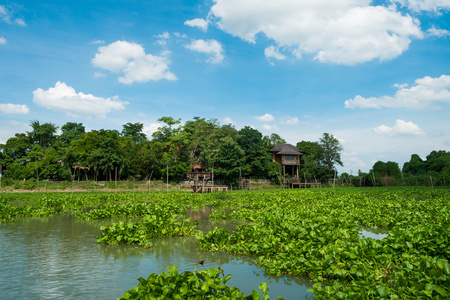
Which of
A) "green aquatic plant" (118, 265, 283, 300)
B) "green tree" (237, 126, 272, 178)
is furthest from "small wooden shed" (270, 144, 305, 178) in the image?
"green aquatic plant" (118, 265, 283, 300)

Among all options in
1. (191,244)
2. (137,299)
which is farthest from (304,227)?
(137,299)

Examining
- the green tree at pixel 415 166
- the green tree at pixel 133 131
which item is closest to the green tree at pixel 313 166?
the green tree at pixel 415 166

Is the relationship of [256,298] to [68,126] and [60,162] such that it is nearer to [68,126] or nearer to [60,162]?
[60,162]

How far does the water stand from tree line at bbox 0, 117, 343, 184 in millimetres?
26127

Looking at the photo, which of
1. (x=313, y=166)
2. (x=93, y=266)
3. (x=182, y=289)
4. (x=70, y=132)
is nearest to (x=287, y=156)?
(x=313, y=166)

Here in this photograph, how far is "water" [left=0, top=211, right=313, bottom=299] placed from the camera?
4.85 metres

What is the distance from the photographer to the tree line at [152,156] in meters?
35.4

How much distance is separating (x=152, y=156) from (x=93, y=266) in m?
31.8

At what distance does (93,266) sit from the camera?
6.10m

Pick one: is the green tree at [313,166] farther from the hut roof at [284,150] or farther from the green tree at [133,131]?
the green tree at [133,131]

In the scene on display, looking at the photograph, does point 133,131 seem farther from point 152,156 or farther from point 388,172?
point 388,172

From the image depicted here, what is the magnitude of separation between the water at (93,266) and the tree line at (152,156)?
26.1m

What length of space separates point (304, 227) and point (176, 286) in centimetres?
408

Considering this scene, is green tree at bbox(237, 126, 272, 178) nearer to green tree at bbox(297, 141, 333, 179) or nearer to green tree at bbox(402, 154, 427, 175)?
green tree at bbox(297, 141, 333, 179)
